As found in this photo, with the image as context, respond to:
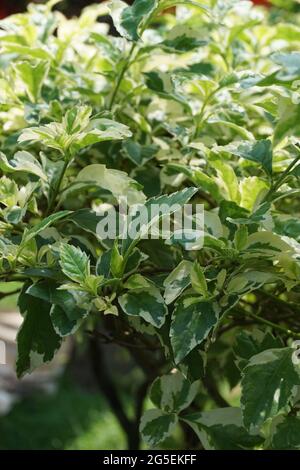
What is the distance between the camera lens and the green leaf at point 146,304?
1056 millimetres

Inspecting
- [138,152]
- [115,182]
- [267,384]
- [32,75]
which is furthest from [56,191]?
[267,384]

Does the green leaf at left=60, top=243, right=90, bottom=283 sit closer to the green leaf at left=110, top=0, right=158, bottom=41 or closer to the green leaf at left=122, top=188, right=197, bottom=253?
the green leaf at left=122, top=188, right=197, bottom=253

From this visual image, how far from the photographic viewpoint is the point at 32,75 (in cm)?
141

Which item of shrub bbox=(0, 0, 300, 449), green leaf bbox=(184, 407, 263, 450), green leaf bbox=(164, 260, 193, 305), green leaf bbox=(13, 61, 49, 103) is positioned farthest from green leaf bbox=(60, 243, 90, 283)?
green leaf bbox=(13, 61, 49, 103)

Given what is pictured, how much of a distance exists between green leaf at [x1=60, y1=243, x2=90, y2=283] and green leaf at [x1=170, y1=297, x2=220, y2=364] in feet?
0.43

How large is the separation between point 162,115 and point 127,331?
1.30 ft

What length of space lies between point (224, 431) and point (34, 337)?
33 centimetres

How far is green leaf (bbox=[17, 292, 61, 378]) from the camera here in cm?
113

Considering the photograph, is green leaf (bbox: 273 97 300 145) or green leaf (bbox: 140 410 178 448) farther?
green leaf (bbox: 140 410 178 448)

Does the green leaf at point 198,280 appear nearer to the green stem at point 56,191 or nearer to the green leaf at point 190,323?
the green leaf at point 190,323

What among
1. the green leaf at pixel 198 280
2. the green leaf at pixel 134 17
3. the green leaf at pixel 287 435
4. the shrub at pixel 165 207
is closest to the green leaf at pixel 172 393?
the shrub at pixel 165 207

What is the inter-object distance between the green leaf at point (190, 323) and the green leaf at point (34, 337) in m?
0.20

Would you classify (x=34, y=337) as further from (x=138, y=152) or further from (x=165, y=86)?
(x=165, y=86)

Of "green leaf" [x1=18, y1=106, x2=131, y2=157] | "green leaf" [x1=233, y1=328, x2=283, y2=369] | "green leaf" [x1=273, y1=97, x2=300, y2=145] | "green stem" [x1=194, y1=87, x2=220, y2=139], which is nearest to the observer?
"green leaf" [x1=273, y1=97, x2=300, y2=145]
